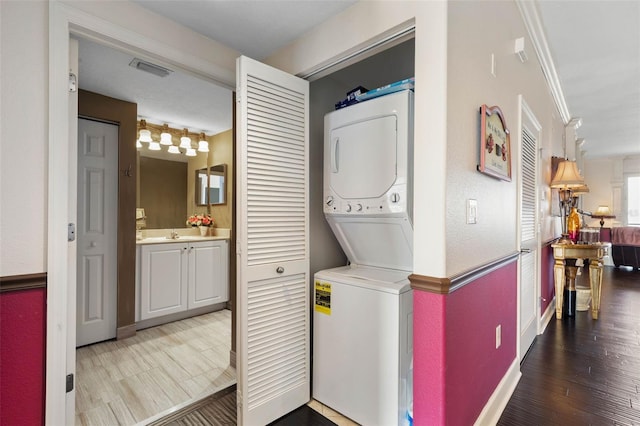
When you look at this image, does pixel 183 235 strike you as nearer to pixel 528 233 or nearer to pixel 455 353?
pixel 455 353

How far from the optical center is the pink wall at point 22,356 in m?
1.24

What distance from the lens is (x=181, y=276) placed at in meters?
3.53

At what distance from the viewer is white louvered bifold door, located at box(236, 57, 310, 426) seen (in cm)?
171

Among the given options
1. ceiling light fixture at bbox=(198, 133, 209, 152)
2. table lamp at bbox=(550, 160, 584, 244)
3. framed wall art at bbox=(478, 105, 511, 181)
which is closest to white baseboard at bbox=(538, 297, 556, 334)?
table lamp at bbox=(550, 160, 584, 244)

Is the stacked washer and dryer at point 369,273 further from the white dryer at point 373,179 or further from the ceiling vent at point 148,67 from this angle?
the ceiling vent at point 148,67

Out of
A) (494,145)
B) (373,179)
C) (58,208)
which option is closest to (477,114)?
(494,145)

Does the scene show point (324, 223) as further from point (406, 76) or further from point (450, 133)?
point (406, 76)

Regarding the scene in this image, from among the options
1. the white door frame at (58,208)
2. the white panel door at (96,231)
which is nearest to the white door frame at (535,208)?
the white door frame at (58,208)

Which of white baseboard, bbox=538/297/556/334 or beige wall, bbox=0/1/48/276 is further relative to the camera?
white baseboard, bbox=538/297/556/334

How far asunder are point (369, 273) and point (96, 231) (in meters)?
2.54

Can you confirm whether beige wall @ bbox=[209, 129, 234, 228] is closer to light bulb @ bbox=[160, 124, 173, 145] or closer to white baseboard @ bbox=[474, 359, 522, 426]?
light bulb @ bbox=[160, 124, 173, 145]

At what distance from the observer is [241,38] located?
200 centimetres

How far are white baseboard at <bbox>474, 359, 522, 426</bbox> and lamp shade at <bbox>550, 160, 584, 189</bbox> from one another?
2209 mm

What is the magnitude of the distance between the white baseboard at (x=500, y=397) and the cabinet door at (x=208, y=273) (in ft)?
9.91
